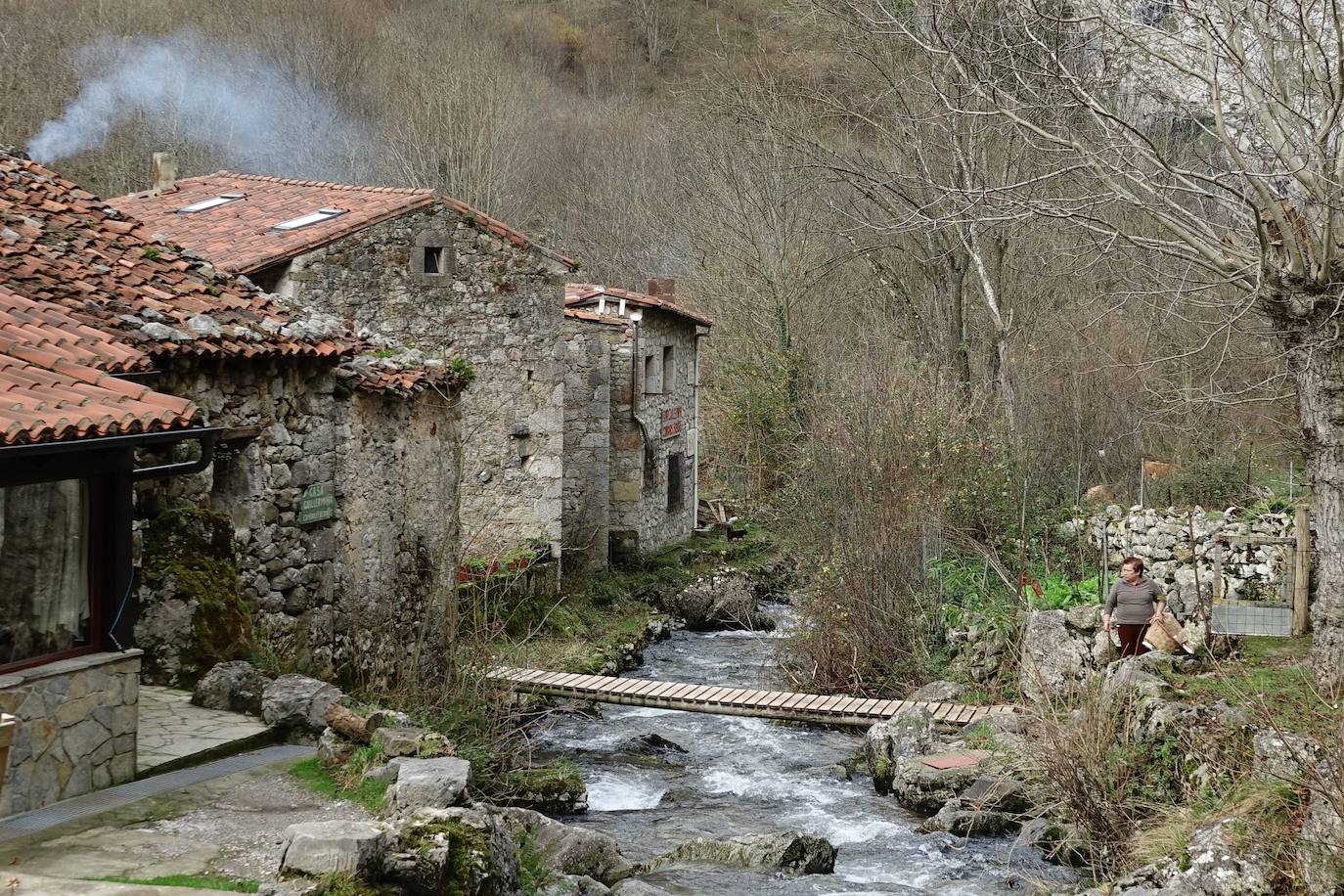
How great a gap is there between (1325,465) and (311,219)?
12.5 metres

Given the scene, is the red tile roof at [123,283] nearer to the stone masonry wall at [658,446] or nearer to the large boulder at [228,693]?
the large boulder at [228,693]

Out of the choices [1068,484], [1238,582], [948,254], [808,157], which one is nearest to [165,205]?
[808,157]

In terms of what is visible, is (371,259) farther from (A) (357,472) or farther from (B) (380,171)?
(B) (380,171)

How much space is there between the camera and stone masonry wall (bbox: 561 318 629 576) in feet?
67.7

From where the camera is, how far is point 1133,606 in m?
11.2

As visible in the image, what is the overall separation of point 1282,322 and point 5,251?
9.14 meters

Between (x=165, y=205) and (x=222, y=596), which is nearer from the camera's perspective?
(x=222, y=596)

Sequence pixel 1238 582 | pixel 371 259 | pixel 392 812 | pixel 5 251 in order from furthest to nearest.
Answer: pixel 371 259 → pixel 1238 582 → pixel 5 251 → pixel 392 812

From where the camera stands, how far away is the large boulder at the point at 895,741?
38.7 feet

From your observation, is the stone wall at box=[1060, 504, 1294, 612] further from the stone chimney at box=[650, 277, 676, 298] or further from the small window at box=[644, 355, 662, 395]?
the stone chimney at box=[650, 277, 676, 298]

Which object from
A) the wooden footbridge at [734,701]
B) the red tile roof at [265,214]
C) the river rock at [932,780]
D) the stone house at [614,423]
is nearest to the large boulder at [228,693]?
the wooden footbridge at [734,701]

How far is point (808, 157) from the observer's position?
2081 cm

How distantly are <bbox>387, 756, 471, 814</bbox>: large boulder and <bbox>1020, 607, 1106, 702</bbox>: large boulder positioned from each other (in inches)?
255

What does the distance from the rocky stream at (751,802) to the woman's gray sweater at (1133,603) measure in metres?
2.49
